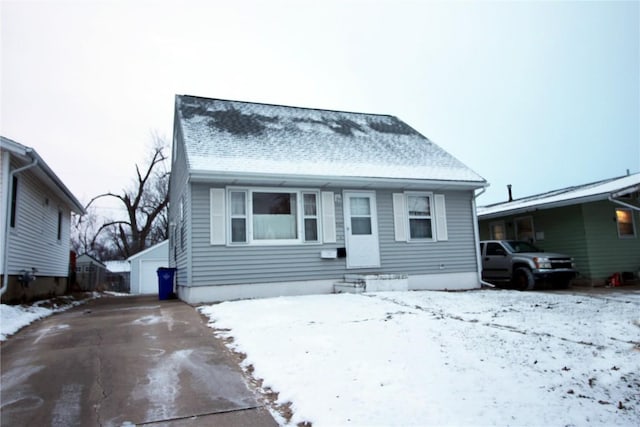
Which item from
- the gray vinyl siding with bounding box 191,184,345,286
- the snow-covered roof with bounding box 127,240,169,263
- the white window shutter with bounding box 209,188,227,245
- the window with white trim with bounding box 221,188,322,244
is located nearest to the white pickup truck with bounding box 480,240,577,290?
the gray vinyl siding with bounding box 191,184,345,286

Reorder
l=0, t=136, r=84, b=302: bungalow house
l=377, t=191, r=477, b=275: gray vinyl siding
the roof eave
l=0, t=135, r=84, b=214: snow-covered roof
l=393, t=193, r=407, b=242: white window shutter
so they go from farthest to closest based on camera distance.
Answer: the roof eave
l=393, t=193, r=407, b=242: white window shutter
l=377, t=191, r=477, b=275: gray vinyl siding
l=0, t=136, r=84, b=302: bungalow house
l=0, t=135, r=84, b=214: snow-covered roof

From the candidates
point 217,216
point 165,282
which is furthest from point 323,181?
point 165,282

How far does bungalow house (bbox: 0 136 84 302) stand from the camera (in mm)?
8984

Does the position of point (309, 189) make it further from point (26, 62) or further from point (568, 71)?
point (568, 71)

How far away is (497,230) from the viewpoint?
17.8 meters

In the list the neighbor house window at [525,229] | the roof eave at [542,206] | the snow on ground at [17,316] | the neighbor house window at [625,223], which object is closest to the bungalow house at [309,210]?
the snow on ground at [17,316]

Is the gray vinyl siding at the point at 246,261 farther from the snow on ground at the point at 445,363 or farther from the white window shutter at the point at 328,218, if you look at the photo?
the snow on ground at the point at 445,363

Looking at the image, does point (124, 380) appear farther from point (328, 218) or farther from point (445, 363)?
point (328, 218)

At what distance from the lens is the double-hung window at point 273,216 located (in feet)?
34.1

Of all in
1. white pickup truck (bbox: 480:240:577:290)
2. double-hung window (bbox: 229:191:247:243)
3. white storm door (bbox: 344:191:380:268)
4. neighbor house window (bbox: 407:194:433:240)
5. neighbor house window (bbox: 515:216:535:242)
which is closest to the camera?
double-hung window (bbox: 229:191:247:243)

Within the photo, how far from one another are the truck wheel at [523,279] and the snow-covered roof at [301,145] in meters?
3.00

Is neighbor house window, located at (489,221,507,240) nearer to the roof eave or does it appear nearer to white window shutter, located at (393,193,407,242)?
the roof eave

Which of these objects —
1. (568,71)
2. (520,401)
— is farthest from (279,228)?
(568,71)

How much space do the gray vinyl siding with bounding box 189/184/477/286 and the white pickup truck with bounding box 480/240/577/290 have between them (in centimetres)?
158
